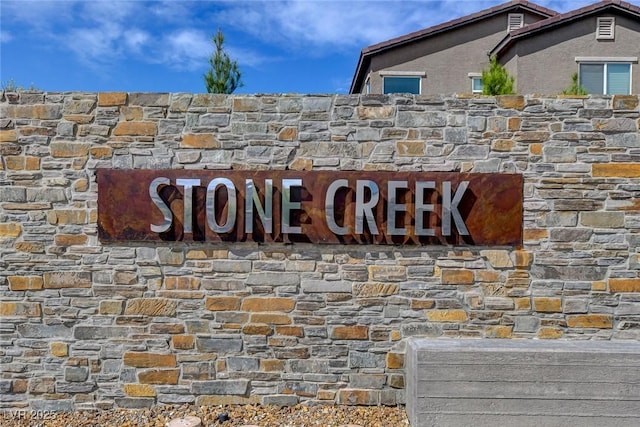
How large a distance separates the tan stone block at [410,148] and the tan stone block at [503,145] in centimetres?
61

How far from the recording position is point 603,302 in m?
3.91

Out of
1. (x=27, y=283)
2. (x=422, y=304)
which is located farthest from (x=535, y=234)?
(x=27, y=283)

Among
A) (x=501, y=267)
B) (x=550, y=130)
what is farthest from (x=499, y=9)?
(x=501, y=267)

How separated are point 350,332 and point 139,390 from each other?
197 cm

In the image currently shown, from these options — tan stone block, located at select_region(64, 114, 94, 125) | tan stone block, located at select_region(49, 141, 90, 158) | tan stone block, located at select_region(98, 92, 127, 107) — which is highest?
tan stone block, located at select_region(98, 92, 127, 107)

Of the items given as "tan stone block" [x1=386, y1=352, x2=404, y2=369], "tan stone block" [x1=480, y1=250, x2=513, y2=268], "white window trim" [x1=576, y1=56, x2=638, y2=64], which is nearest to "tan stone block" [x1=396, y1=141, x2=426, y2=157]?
"tan stone block" [x1=480, y1=250, x2=513, y2=268]

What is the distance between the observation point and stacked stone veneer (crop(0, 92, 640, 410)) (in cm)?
391

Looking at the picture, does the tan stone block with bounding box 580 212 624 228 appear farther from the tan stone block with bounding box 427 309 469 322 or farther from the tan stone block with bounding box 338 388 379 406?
the tan stone block with bounding box 338 388 379 406

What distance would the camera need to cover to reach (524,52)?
10492 mm

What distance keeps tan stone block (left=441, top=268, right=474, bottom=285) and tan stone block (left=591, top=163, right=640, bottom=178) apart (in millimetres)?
1413

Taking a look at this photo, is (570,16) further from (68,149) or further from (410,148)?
(68,149)

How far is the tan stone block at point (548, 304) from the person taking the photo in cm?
392

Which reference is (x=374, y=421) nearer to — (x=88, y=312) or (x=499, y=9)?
(x=88, y=312)

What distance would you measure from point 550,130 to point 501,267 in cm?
128
